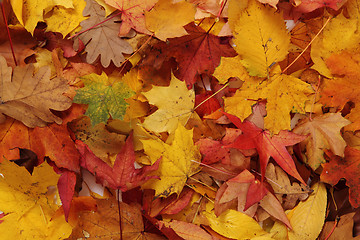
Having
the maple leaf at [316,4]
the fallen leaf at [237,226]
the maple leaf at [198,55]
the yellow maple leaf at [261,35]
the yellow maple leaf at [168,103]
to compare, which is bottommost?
the fallen leaf at [237,226]

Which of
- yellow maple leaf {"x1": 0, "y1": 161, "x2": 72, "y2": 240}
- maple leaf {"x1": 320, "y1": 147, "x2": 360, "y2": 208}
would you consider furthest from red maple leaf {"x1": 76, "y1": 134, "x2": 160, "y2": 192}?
maple leaf {"x1": 320, "y1": 147, "x2": 360, "y2": 208}

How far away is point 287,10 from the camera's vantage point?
0.85 metres

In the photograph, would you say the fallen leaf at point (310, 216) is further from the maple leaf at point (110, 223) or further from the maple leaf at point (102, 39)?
the maple leaf at point (102, 39)

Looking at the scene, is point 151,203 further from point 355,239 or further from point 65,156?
point 355,239

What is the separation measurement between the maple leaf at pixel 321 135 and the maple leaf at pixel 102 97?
0.46 meters

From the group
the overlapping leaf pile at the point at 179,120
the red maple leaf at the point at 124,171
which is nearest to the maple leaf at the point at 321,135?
the overlapping leaf pile at the point at 179,120

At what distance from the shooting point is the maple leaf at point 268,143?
79 cm

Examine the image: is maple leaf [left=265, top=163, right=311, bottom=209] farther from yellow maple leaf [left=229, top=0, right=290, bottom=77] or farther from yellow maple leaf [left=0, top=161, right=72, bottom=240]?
yellow maple leaf [left=0, top=161, right=72, bottom=240]

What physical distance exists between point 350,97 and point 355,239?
361 millimetres

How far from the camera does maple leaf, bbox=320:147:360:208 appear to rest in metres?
0.80

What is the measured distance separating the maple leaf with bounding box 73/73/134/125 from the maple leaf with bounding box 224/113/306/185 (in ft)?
0.89

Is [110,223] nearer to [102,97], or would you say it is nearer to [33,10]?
[102,97]

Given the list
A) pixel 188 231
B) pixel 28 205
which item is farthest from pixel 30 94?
pixel 188 231

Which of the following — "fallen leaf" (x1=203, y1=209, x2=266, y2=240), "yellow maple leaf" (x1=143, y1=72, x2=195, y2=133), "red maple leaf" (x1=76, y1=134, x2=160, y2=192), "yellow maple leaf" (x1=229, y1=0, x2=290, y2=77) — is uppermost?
"yellow maple leaf" (x1=229, y1=0, x2=290, y2=77)
